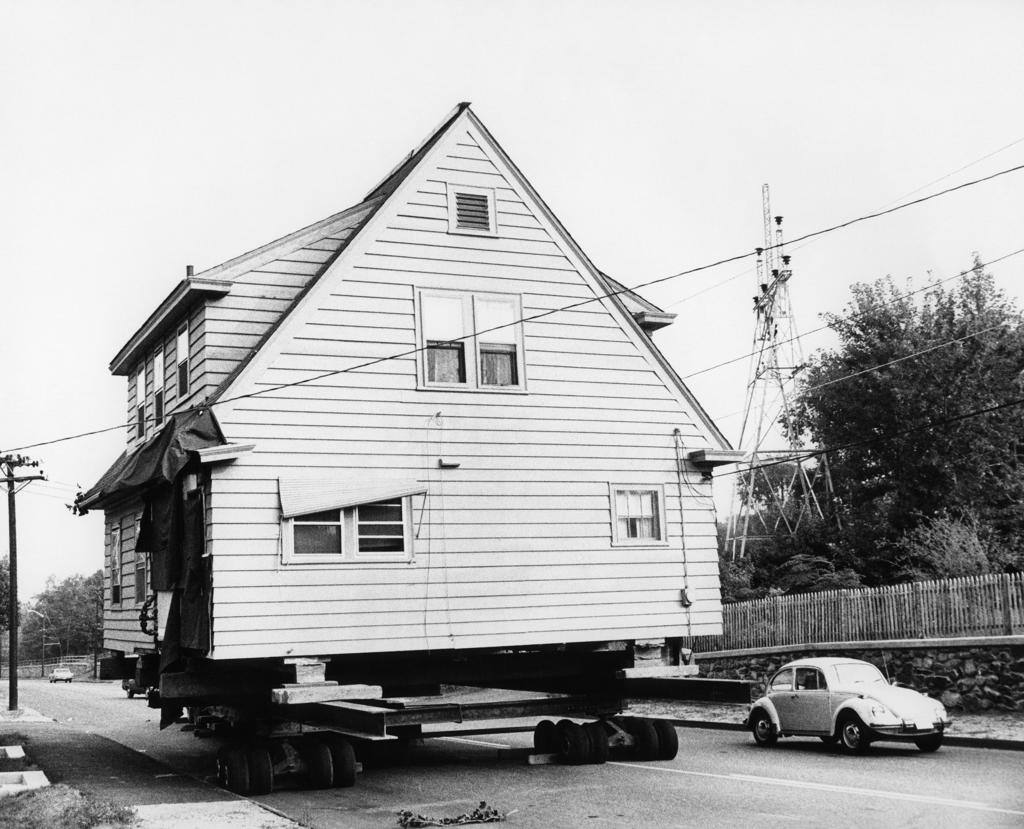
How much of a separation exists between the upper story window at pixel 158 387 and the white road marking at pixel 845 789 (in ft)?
31.8

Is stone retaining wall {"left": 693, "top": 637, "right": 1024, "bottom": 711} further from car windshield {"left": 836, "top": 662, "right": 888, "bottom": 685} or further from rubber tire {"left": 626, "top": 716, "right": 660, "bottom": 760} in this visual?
rubber tire {"left": 626, "top": 716, "right": 660, "bottom": 760}

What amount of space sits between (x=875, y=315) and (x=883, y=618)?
1001 inches

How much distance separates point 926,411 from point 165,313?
34157mm

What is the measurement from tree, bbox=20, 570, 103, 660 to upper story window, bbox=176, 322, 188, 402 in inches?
5069

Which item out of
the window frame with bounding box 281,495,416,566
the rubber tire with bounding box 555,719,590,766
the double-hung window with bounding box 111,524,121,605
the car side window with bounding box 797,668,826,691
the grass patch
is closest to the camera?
the grass patch

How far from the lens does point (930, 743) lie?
59.2 feet

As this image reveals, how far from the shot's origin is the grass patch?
1176 centimetres

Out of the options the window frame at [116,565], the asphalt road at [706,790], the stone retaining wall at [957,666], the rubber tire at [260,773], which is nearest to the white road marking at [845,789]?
the asphalt road at [706,790]

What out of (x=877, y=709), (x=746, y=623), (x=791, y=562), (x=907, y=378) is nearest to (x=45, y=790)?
(x=877, y=709)

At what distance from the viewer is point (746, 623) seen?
29.4 meters

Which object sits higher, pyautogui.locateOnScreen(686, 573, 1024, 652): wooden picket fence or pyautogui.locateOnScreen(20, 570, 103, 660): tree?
pyautogui.locateOnScreen(686, 573, 1024, 652): wooden picket fence

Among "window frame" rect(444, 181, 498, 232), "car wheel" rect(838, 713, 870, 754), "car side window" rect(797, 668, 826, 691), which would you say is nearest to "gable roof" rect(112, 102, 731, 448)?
"window frame" rect(444, 181, 498, 232)

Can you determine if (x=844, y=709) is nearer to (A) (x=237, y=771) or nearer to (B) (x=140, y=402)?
(A) (x=237, y=771)

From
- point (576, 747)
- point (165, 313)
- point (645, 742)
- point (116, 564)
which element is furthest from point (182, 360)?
point (645, 742)
